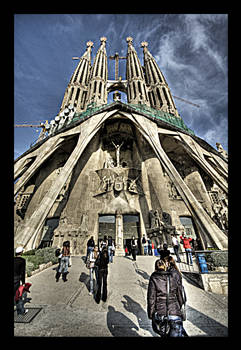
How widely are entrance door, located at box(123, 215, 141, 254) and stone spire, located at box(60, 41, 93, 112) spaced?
22.6 meters

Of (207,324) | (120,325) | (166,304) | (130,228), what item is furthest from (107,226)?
(166,304)

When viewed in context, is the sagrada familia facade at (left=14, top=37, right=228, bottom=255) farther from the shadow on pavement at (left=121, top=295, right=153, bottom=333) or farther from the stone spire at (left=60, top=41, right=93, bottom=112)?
the shadow on pavement at (left=121, top=295, right=153, bottom=333)

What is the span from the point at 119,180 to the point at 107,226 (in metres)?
5.49

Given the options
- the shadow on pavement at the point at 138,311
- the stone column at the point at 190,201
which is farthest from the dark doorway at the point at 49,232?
the shadow on pavement at the point at 138,311

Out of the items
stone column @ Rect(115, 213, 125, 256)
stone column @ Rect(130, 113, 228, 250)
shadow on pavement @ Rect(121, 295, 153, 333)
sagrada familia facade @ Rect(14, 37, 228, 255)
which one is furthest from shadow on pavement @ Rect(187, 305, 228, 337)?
stone column @ Rect(115, 213, 125, 256)

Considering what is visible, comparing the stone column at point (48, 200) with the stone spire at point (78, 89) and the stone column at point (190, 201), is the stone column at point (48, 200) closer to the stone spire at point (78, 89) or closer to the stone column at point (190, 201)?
the stone column at point (190, 201)

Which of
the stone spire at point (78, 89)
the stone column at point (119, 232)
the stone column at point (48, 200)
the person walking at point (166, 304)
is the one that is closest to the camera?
the person walking at point (166, 304)

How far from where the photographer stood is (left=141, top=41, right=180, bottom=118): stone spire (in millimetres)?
29284

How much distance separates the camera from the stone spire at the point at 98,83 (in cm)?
2922

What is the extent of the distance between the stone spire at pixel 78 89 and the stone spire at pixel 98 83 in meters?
2.09

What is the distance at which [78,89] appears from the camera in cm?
3200

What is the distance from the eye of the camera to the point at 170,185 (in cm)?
1945
